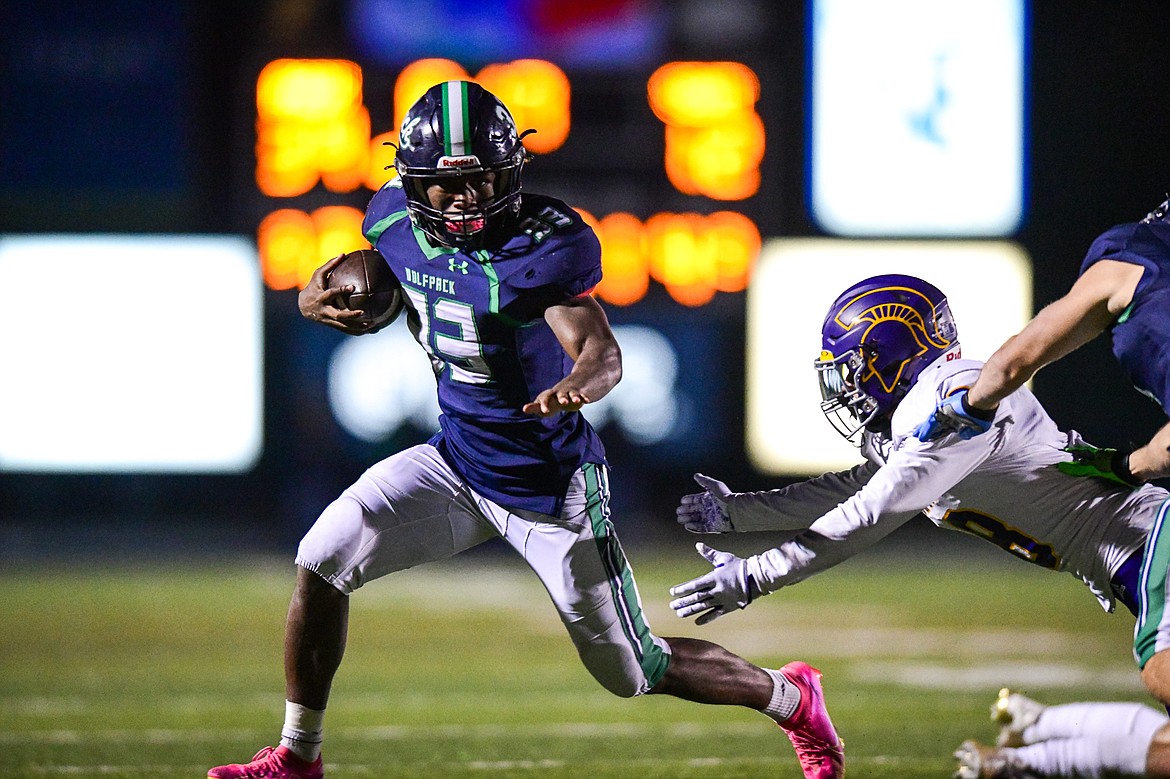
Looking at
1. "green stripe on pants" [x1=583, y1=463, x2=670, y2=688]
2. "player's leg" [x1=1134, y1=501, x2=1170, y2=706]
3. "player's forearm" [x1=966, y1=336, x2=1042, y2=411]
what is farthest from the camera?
"green stripe on pants" [x1=583, y1=463, x2=670, y2=688]

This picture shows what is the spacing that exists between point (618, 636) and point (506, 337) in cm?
78

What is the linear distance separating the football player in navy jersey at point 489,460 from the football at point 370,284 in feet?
0.10

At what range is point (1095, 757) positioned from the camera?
2.71m

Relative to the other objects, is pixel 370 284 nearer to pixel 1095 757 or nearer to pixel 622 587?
pixel 622 587

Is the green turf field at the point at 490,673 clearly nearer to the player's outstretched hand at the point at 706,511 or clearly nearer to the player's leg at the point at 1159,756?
the player's outstretched hand at the point at 706,511

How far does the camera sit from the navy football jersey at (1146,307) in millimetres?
2961

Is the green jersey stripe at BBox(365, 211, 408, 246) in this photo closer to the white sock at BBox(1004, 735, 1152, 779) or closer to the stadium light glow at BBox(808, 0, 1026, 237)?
the white sock at BBox(1004, 735, 1152, 779)

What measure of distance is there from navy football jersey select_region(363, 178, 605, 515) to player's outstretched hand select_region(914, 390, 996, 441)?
912mm

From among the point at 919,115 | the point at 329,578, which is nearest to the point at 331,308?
the point at 329,578

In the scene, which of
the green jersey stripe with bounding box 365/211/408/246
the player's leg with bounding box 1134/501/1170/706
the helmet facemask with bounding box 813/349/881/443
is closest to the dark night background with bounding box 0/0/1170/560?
the green jersey stripe with bounding box 365/211/408/246

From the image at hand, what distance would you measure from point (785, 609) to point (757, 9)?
15.9 ft

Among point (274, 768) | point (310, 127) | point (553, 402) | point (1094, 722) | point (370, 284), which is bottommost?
point (274, 768)

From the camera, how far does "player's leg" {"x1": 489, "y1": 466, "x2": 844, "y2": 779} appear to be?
12.0 ft

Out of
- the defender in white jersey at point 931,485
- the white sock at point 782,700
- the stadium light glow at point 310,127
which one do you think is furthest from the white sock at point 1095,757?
the stadium light glow at point 310,127
